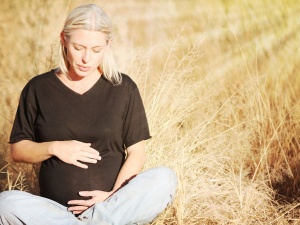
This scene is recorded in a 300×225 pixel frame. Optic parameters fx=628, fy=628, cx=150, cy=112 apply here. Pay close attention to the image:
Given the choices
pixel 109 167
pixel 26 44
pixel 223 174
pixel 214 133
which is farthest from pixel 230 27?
pixel 109 167

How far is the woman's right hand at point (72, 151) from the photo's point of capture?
2.53 m

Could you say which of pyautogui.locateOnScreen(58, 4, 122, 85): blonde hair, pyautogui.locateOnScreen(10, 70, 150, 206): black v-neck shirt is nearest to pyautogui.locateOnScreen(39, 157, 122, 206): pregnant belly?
pyautogui.locateOnScreen(10, 70, 150, 206): black v-neck shirt

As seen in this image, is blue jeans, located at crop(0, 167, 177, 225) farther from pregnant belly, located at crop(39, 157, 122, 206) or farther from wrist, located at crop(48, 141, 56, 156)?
wrist, located at crop(48, 141, 56, 156)

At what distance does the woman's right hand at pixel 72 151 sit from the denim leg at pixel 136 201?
0.62 feet

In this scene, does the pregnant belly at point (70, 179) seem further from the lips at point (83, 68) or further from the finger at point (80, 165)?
the lips at point (83, 68)

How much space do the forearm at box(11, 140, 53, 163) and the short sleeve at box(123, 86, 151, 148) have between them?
0.34 meters

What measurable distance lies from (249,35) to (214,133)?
71 cm

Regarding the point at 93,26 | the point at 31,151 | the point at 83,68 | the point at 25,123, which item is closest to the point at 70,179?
the point at 31,151

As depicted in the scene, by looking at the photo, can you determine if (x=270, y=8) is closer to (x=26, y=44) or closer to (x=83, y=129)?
(x=26, y=44)

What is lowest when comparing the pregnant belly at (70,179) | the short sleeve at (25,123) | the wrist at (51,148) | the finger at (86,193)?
the finger at (86,193)

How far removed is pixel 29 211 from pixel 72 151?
0.96ft

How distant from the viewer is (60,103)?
263 centimetres

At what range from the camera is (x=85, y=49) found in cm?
251

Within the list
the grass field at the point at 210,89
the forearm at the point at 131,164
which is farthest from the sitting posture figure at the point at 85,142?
the grass field at the point at 210,89
